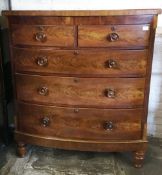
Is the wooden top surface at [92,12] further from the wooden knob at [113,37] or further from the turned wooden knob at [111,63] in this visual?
the turned wooden knob at [111,63]

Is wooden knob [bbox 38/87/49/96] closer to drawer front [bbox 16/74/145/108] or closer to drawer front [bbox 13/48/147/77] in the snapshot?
drawer front [bbox 16/74/145/108]

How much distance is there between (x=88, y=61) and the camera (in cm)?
164

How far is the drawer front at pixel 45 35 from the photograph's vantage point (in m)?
1.60

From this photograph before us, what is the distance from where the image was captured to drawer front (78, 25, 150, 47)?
1.56 metres

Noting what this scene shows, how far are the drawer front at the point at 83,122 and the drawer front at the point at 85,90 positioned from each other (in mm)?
55

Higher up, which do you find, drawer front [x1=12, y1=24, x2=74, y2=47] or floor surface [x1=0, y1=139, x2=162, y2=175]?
drawer front [x1=12, y1=24, x2=74, y2=47]

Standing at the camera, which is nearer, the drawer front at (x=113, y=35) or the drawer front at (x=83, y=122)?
the drawer front at (x=113, y=35)

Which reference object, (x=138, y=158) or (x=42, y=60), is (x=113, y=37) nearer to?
(x=42, y=60)

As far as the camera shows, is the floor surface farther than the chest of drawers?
Yes

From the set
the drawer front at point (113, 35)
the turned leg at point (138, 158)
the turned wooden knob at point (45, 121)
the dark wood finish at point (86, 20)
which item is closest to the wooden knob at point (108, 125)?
the turned leg at point (138, 158)

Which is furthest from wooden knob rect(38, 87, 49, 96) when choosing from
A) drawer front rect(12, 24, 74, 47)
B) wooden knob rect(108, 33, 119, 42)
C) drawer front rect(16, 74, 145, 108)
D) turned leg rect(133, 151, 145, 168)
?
turned leg rect(133, 151, 145, 168)

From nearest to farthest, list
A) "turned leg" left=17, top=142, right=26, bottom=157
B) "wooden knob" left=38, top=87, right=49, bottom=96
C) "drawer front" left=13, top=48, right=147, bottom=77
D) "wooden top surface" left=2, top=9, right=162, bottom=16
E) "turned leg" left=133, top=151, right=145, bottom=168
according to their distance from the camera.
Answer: "wooden top surface" left=2, top=9, right=162, bottom=16, "drawer front" left=13, top=48, right=147, bottom=77, "wooden knob" left=38, top=87, right=49, bottom=96, "turned leg" left=133, top=151, right=145, bottom=168, "turned leg" left=17, top=142, right=26, bottom=157

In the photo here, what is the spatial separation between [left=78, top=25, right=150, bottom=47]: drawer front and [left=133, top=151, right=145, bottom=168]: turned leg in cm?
75

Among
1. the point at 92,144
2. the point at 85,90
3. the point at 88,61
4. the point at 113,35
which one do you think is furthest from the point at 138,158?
the point at 113,35
